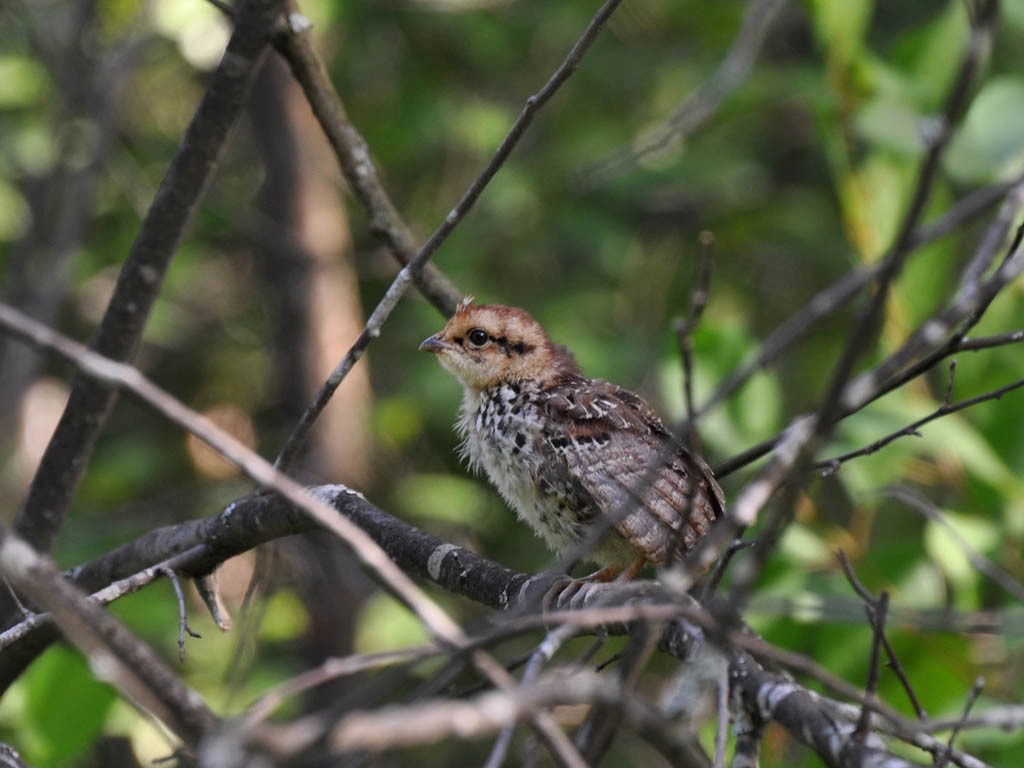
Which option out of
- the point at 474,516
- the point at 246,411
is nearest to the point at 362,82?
the point at 246,411

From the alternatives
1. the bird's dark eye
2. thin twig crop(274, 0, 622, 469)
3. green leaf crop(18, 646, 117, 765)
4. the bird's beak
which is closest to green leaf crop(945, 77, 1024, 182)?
the bird's dark eye

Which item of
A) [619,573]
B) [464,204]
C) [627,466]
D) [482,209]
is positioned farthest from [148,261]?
[482,209]

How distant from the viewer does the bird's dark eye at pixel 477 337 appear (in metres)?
4.27

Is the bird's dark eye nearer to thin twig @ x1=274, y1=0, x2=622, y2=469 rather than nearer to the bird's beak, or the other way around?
the bird's beak

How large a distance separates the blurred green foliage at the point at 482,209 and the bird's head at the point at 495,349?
1299mm

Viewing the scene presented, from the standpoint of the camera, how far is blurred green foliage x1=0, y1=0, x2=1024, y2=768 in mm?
5703

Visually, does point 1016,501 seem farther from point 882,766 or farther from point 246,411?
point 246,411

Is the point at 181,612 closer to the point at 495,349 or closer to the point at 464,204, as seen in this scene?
the point at 464,204

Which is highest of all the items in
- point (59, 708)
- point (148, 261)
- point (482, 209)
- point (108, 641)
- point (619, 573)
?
point (482, 209)

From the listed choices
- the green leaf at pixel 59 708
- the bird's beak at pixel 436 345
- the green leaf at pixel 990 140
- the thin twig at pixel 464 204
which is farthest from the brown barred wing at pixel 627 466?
the green leaf at pixel 59 708

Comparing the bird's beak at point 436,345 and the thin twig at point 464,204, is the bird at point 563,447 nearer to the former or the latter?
the bird's beak at point 436,345

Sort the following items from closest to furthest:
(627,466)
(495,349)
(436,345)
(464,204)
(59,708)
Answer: (464,204), (627,466), (59,708), (495,349), (436,345)

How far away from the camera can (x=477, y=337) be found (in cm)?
428

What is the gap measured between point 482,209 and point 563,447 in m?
3.46
